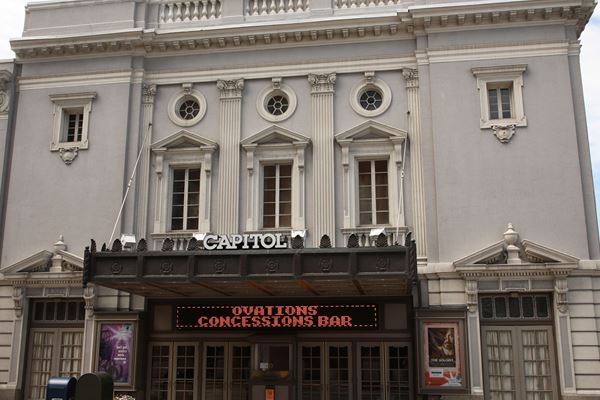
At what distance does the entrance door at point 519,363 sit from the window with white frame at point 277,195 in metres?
6.86

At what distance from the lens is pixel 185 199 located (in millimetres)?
21938

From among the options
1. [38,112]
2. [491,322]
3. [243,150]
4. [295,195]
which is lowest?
[491,322]

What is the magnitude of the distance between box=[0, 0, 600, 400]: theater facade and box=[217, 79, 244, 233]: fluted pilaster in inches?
2.8

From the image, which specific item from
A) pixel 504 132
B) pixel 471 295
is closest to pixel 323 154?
pixel 504 132

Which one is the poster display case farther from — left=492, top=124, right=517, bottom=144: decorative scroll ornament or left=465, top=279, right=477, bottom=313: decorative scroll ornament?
left=492, top=124, right=517, bottom=144: decorative scroll ornament

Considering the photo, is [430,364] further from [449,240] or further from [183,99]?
[183,99]

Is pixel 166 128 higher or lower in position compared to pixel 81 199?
higher

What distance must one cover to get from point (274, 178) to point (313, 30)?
4914 mm

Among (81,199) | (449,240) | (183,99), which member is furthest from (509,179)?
(81,199)

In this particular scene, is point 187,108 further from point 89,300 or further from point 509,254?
point 509,254

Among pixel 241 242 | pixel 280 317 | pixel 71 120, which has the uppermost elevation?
pixel 71 120

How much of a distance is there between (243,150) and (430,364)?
8.70 metres

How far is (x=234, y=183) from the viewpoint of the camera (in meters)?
21.4

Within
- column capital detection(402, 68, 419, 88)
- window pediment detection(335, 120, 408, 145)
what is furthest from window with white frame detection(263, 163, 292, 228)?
column capital detection(402, 68, 419, 88)
